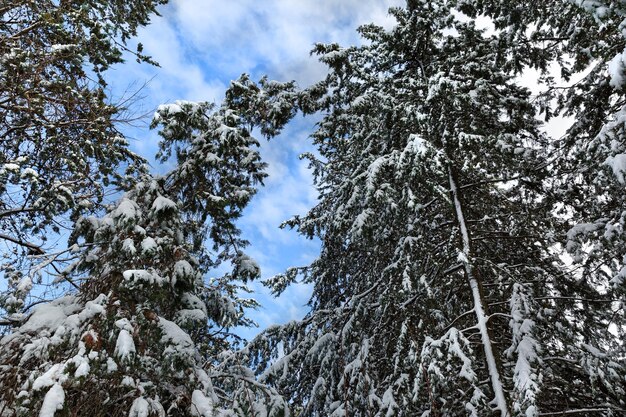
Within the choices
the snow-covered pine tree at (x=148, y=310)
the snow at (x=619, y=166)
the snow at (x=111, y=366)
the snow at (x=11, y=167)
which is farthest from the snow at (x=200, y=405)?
the snow at (x=619, y=166)

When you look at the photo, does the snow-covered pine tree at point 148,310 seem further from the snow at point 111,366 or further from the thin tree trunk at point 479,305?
the thin tree trunk at point 479,305

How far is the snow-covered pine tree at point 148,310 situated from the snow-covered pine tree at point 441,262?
5.97 ft

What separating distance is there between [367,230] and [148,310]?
323 cm

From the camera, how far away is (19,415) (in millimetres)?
3068

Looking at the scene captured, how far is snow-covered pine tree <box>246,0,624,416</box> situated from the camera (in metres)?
4.61

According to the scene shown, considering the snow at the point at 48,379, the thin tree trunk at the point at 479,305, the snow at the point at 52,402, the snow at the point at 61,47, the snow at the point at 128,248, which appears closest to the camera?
the snow at the point at 52,402

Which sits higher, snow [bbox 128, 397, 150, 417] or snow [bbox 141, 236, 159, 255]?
snow [bbox 141, 236, 159, 255]

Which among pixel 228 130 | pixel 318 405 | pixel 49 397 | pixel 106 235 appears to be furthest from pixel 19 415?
pixel 318 405

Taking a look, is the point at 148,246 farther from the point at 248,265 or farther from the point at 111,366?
the point at 248,265

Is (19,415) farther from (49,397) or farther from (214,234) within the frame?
(214,234)

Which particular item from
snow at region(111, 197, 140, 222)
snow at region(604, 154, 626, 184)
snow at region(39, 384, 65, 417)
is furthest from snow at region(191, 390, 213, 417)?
snow at region(604, 154, 626, 184)

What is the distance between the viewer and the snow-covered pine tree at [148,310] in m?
3.44

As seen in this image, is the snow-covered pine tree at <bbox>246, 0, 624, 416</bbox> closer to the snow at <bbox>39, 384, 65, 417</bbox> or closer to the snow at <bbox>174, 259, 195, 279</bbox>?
the snow at <bbox>174, 259, 195, 279</bbox>

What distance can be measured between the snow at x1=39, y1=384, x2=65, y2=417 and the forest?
1 cm
